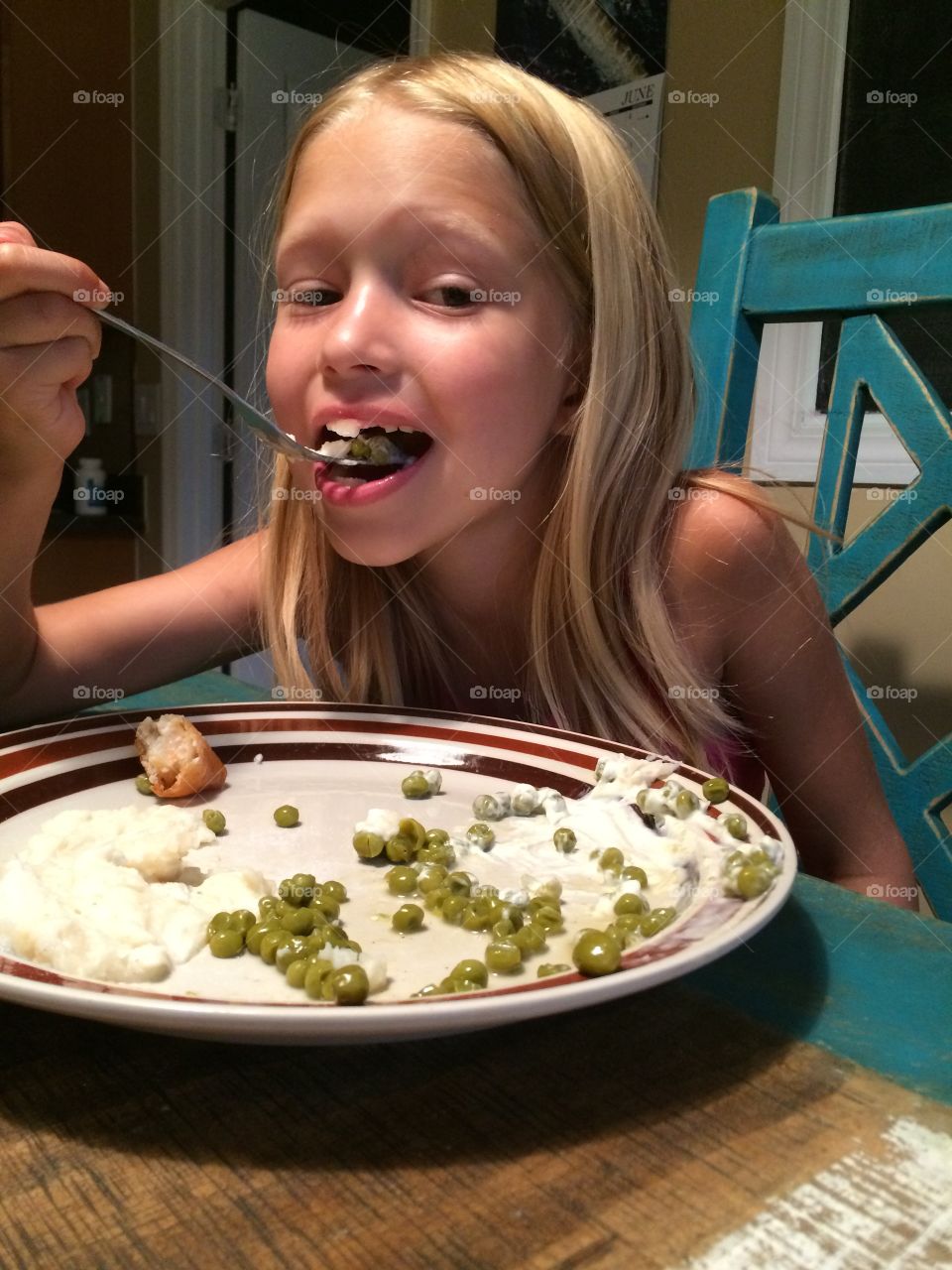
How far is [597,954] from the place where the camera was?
43cm

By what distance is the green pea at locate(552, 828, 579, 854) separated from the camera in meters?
0.67

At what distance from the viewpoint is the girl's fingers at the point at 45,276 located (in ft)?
2.56

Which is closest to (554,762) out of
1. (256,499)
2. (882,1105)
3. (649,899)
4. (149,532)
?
(649,899)

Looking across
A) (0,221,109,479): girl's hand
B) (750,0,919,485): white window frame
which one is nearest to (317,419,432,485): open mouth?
(0,221,109,479): girl's hand

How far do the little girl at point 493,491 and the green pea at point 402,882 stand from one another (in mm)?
504

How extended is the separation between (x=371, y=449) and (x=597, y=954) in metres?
0.72

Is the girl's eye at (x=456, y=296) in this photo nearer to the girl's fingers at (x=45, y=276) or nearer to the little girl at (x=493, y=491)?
the little girl at (x=493, y=491)

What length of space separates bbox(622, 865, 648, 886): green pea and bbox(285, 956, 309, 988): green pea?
21 cm

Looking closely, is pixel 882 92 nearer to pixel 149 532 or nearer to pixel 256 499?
pixel 256 499

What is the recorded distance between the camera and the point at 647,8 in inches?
85.4

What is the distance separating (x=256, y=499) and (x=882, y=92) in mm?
1447
